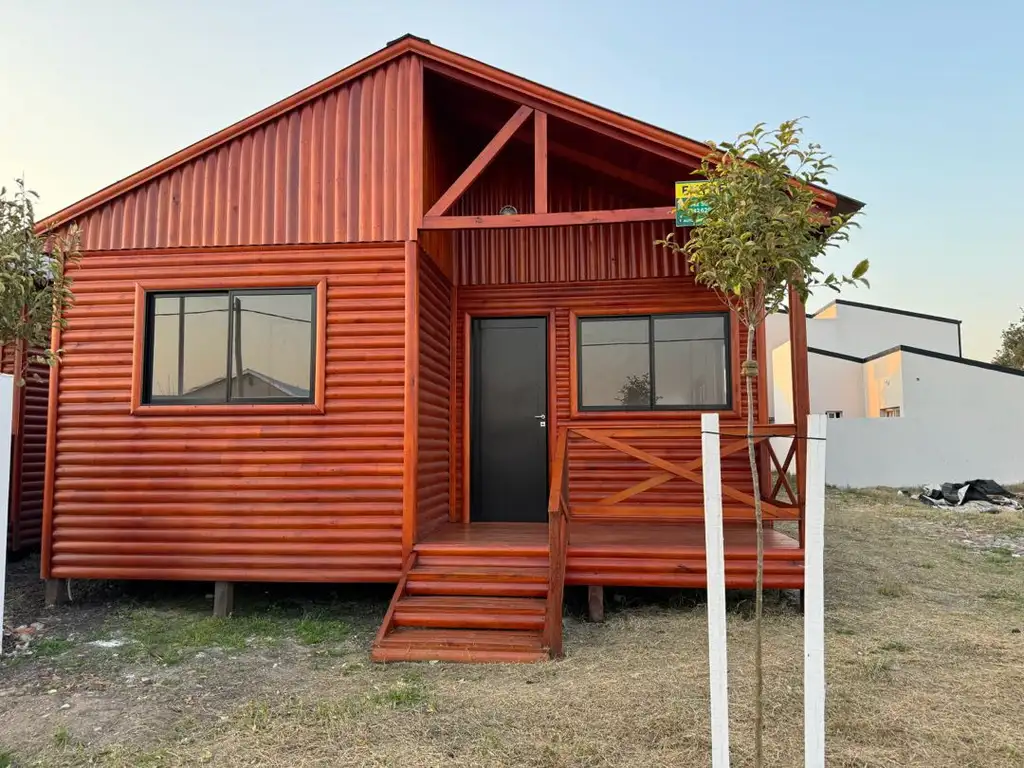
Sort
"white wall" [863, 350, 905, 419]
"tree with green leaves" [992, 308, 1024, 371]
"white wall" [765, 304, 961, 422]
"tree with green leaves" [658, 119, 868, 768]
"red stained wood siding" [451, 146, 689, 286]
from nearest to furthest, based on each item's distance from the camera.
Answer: "tree with green leaves" [658, 119, 868, 768] → "red stained wood siding" [451, 146, 689, 286] → "white wall" [863, 350, 905, 419] → "white wall" [765, 304, 961, 422] → "tree with green leaves" [992, 308, 1024, 371]

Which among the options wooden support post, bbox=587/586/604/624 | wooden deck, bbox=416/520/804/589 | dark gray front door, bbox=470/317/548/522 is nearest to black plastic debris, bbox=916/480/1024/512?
wooden deck, bbox=416/520/804/589

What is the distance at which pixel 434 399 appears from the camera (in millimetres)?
6336

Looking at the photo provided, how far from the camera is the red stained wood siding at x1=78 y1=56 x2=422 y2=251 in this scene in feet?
18.4

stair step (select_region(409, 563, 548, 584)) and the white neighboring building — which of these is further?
the white neighboring building

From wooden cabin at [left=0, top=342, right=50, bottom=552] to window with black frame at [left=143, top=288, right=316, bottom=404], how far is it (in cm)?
302

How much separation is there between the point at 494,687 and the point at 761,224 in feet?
9.16

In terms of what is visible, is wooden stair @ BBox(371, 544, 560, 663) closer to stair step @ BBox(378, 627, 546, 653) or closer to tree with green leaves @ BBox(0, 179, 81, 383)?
stair step @ BBox(378, 627, 546, 653)

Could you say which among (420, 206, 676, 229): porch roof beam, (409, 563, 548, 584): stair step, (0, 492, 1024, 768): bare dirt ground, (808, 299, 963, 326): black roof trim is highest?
(808, 299, 963, 326): black roof trim

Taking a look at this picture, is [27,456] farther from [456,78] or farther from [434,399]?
[456,78]

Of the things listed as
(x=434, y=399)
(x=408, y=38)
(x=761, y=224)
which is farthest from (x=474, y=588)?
(x=408, y=38)

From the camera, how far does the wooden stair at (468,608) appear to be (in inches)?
171

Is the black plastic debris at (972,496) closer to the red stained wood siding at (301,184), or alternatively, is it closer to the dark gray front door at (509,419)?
the dark gray front door at (509,419)

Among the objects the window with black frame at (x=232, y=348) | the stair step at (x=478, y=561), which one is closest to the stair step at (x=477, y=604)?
the stair step at (x=478, y=561)

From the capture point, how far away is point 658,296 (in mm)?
6906
